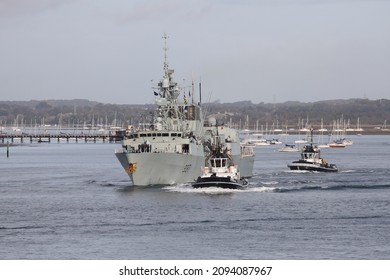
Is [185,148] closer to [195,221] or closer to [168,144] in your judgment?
[168,144]

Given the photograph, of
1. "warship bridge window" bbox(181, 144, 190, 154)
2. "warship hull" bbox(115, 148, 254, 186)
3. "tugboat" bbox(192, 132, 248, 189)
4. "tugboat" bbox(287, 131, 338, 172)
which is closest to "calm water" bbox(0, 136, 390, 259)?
"tugboat" bbox(192, 132, 248, 189)

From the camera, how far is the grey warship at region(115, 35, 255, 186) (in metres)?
91.8

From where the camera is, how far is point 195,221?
64.6 meters

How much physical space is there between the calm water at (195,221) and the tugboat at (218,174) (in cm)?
101

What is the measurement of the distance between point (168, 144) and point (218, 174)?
32.0 ft

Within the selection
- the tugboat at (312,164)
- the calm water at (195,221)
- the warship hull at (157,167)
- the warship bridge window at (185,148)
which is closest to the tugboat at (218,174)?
the calm water at (195,221)

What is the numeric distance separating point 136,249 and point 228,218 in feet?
49.9

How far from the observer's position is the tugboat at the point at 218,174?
84750 millimetres

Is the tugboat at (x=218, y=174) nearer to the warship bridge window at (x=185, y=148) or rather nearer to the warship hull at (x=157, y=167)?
the warship hull at (x=157, y=167)

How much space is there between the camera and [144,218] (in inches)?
2630

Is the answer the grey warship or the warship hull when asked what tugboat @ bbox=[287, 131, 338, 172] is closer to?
the grey warship

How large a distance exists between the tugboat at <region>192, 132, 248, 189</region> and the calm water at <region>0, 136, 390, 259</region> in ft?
3.31

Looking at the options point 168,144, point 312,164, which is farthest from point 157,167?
point 312,164

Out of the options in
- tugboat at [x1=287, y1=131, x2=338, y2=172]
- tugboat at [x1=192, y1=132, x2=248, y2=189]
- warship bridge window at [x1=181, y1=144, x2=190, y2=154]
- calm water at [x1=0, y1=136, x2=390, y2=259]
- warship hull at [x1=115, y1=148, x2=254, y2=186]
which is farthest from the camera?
tugboat at [x1=287, y1=131, x2=338, y2=172]
